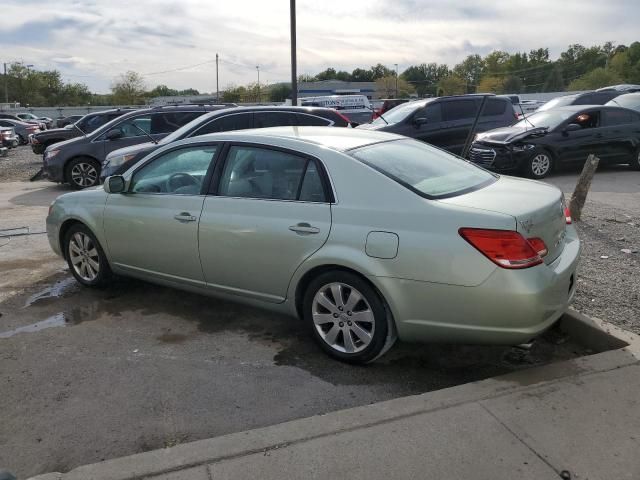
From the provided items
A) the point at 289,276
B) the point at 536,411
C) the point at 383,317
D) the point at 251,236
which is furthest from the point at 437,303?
the point at 251,236

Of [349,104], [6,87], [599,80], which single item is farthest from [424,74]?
[349,104]

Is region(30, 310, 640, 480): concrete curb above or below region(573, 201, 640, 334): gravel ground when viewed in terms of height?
below

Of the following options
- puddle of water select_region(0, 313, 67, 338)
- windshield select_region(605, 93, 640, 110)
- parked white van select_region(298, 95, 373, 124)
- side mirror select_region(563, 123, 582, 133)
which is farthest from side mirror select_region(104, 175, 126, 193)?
parked white van select_region(298, 95, 373, 124)

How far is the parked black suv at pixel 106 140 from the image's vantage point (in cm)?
1228

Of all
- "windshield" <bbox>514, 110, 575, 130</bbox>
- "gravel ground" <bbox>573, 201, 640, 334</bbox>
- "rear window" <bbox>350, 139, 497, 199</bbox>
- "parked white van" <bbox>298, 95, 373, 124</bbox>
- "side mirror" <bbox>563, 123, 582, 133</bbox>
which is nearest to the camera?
"rear window" <bbox>350, 139, 497, 199</bbox>

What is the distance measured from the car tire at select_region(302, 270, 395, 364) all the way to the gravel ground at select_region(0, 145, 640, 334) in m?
1.82

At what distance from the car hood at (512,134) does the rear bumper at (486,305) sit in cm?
839

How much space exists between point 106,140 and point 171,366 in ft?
31.6

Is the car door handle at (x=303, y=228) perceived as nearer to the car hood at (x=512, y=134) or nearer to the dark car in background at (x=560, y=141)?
the dark car in background at (x=560, y=141)

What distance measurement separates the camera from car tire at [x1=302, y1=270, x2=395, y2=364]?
12.0 ft

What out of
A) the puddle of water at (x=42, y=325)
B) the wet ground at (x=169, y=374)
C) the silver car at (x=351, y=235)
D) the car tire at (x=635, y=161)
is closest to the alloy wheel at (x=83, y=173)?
the wet ground at (x=169, y=374)

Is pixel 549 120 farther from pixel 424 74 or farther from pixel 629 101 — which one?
pixel 424 74

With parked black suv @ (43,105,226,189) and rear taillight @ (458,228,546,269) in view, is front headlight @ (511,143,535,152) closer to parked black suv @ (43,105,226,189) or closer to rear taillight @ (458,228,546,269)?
parked black suv @ (43,105,226,189)

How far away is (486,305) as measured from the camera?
3.29 meters
